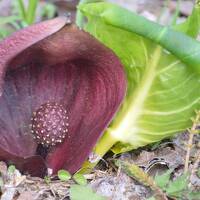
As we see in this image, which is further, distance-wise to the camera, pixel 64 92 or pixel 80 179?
pixel 64 92

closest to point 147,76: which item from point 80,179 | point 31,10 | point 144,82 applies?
point 144,82

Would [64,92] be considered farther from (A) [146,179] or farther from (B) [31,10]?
(B) [31,10]

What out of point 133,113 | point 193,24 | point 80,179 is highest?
point 193,24

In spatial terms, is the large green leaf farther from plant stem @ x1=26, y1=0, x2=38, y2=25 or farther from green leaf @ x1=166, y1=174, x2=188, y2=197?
plant stem @ x1=26, y1=0, x2=38, y2=25

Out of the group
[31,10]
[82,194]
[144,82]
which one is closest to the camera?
[82,194]

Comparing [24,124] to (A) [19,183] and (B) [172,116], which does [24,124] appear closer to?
(A) [19,183]

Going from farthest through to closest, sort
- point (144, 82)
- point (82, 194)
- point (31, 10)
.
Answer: point (31, 10)
point (144, 82)
point (82, 194)
